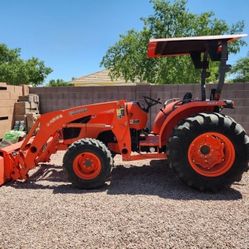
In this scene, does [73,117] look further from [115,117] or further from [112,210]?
[112,210]

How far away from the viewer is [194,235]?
134 inches

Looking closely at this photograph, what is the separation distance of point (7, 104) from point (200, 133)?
6.42 meters

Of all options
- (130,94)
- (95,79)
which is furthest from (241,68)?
(130,94)

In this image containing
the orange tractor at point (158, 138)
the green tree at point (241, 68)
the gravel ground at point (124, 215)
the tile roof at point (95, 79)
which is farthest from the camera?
the green tree at point (241, 68)

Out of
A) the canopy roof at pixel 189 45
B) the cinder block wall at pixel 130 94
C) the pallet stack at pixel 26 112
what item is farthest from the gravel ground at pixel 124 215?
the pallet stack at pixel 26 112

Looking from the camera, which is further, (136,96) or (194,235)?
(136,96)

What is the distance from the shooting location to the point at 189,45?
5.55 m

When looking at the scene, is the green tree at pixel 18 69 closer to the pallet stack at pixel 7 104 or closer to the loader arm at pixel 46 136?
the pallet stack at pixel 7 104

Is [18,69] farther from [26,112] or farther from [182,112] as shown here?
[182,112]

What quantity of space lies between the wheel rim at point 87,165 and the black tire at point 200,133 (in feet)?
3.78

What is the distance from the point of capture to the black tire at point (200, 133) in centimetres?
489

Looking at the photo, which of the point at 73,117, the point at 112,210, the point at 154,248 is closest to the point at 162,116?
the point at 73,117

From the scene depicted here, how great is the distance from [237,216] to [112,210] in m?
1.44

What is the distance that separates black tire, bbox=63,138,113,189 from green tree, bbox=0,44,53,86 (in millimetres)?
23382
